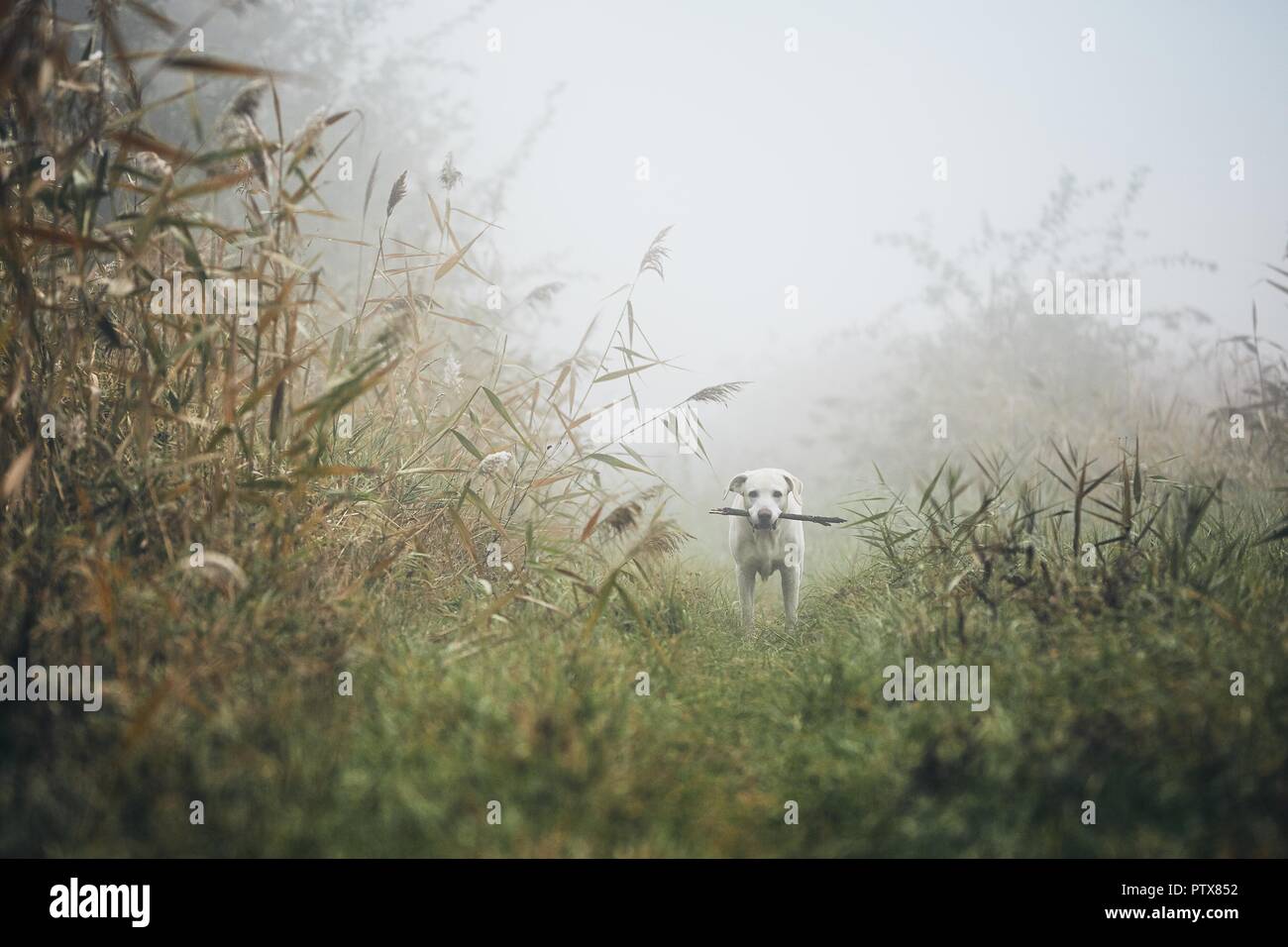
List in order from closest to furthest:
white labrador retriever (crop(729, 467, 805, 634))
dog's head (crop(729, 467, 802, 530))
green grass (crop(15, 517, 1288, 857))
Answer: green grass (crop(15, 517, 1288, 857)) < dog's head (crop(729, 467, 802, 530)) < white labrador retriever (crop(729, 467, 805, 634))

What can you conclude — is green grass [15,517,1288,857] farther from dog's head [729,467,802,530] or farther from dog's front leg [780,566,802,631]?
dog's front leg [780,566,802,631]

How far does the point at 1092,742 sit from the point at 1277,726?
0.53 meters

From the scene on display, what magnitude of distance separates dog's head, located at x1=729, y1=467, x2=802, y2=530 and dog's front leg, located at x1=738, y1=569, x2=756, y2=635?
0.95 ft

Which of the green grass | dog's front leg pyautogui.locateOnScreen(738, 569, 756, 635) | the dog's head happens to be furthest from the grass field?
the dog's head

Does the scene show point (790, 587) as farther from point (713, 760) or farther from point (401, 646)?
point (401, 646)

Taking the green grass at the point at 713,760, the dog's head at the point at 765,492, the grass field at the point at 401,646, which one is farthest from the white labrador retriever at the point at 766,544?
the green grass at the point at 713,760

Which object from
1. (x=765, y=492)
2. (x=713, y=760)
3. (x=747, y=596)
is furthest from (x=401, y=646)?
(x=765, y=492)

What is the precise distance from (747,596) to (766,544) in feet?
1.11

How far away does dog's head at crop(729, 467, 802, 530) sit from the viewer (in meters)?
4.20

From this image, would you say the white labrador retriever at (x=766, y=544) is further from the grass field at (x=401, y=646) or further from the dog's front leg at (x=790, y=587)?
the grass field at (x=401, y=646)

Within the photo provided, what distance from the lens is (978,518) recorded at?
367 cm
